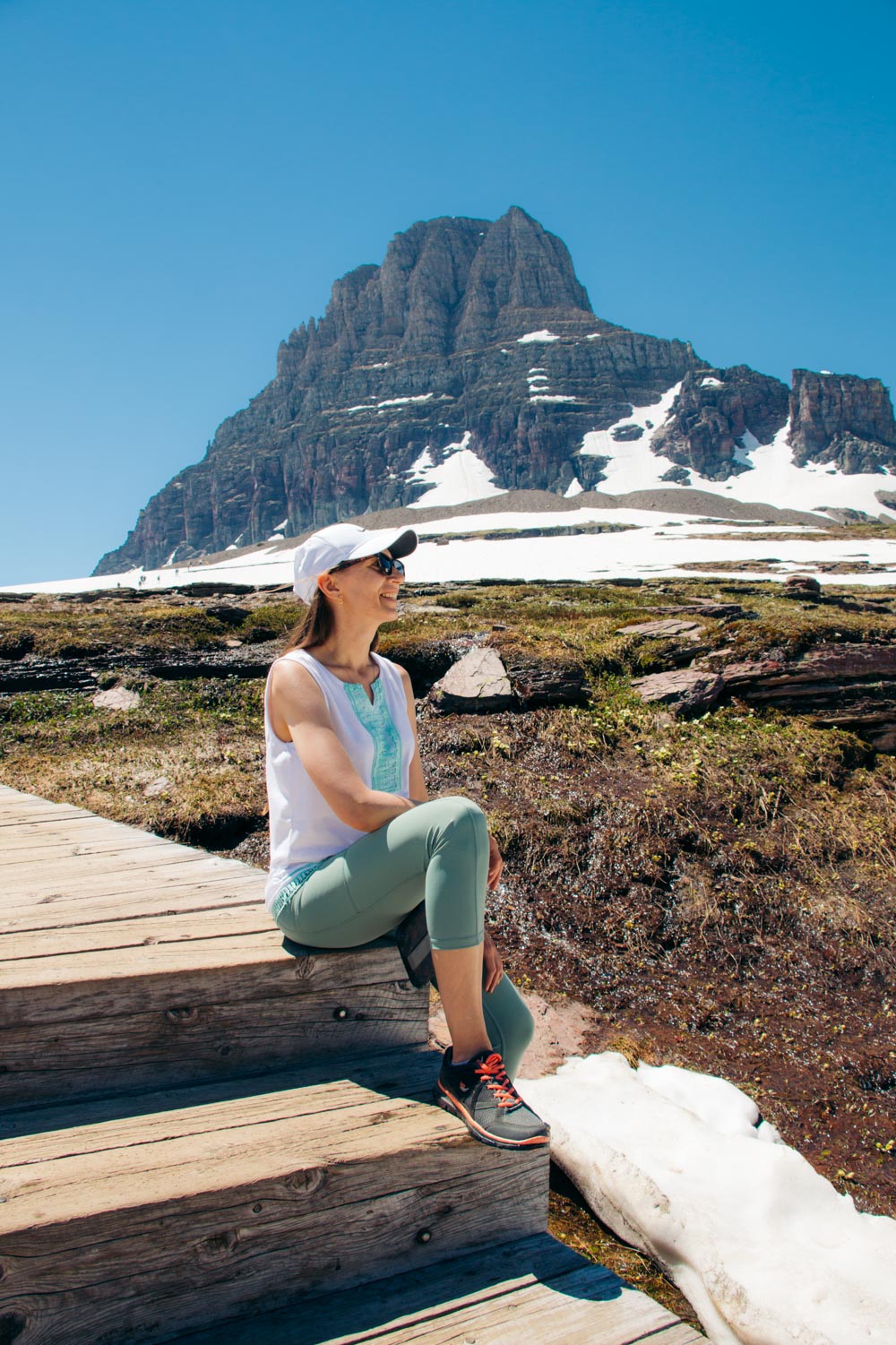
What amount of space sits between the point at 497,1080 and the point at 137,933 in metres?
1.13

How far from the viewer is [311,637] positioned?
2668 mm

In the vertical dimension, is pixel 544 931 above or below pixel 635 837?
Answer: below

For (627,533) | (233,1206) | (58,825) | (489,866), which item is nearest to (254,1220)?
(233,1206)

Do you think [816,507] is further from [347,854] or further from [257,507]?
[347,854]

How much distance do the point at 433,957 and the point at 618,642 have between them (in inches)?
296

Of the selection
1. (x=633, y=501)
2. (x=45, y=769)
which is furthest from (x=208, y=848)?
(x=633, y=501)

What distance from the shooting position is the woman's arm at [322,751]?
2.28 metres

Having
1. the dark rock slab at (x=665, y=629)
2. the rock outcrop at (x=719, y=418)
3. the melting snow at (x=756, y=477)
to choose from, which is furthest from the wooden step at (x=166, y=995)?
the rock outcrop at (x=719, y=418)

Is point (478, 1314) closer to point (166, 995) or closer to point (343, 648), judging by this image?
point (166, 995)

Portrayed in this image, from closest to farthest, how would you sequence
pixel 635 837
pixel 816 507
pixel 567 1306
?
pixel 567 1306 < pixel 635 837 < pixel 816 507

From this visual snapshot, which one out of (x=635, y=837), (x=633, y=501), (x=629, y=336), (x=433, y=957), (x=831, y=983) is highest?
(x=629, y=336)

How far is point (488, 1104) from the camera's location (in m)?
1.96

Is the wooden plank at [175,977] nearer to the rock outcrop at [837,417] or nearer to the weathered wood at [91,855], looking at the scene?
the weathered wood at [91,855]

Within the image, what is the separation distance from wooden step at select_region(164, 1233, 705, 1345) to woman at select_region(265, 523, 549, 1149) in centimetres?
26
